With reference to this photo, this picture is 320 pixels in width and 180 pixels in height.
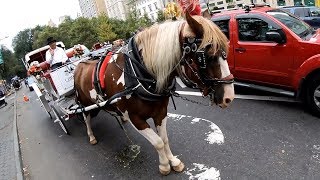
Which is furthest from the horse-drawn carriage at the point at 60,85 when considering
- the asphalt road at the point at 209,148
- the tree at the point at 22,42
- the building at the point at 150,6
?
the tree at the point at 22,42

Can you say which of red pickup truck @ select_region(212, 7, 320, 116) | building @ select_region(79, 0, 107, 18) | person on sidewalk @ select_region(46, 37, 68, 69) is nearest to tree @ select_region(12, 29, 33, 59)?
building @ select_region(79, 0, 107, 18)

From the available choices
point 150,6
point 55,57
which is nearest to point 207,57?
point 55,57

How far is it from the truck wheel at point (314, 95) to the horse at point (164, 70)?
2612 mm

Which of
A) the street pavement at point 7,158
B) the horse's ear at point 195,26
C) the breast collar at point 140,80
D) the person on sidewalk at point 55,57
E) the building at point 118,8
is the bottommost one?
the building at point 118,8

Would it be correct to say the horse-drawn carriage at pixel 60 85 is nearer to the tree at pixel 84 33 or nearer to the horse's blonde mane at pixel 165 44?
the horse's blonde mane at pixel 165 44

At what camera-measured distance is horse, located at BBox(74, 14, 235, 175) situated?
330 cm

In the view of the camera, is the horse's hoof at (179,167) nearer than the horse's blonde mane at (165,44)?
No

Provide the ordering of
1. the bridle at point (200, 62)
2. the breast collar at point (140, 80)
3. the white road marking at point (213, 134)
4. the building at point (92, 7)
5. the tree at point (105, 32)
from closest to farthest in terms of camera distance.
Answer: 1. the bridle at point (200, 62)
2. the breast collar at point (140, 80)
3. the white road marking at point (213, 134)
4. the tree at point (105, 32)
5. the building at point (92, 7)

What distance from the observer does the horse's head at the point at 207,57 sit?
10.6 feet

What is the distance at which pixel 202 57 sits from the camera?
10.8ft

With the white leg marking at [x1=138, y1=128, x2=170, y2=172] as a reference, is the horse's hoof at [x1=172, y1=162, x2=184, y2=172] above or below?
below

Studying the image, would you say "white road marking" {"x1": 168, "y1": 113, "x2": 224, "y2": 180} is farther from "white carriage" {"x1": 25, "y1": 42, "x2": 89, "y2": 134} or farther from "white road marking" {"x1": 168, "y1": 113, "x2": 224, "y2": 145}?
"white carriage" {"x1": 25, "y1": 42, "x2": 89, "y2": 134}

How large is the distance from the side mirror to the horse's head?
108 inches

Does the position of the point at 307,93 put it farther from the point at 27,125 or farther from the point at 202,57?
the point at 27,125
